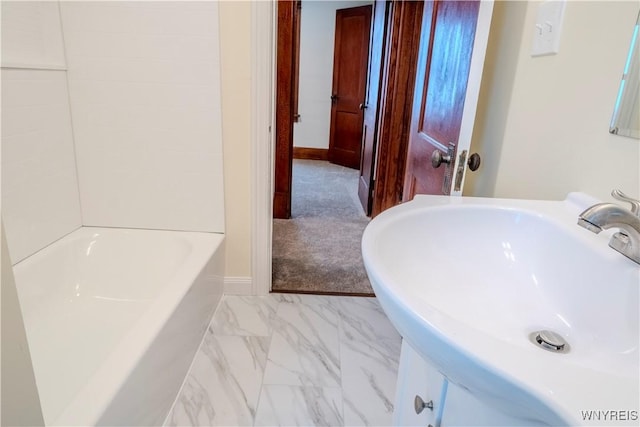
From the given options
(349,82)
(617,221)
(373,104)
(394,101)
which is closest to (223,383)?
(617,221)

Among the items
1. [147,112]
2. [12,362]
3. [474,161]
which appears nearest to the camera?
[12,362]

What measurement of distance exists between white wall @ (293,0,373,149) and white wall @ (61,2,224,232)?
3950 millimetres

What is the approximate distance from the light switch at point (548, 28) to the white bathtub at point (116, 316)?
1363mm

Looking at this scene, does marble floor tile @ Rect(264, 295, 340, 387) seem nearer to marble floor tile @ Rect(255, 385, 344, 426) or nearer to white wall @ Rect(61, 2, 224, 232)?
marble floor tile @ Rect(255, 385, 344, 426)

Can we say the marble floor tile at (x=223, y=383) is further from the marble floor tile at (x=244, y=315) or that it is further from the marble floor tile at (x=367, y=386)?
the marble floor tile at (x=367, y=386)

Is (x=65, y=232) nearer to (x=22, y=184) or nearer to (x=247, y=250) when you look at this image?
(x=22, y=184)

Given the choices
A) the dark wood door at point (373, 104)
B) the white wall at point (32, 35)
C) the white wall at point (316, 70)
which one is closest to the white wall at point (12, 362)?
the white wall at point (32, 35)

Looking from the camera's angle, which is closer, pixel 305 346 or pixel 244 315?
pixel 305 346

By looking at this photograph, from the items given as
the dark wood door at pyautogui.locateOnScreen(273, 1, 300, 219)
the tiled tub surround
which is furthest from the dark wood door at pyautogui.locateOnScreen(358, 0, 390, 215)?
the tiled tub surround

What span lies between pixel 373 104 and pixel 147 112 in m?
1.98

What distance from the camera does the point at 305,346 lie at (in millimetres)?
1786

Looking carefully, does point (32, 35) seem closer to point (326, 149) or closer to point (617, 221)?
point (617, 221)

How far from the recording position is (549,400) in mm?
384

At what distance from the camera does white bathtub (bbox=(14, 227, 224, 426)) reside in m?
1.07
